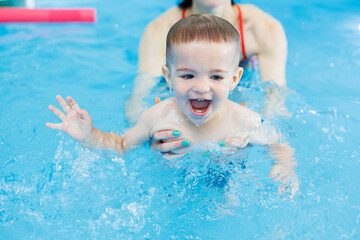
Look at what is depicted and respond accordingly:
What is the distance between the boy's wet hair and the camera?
1.80 m

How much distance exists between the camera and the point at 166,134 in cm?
212

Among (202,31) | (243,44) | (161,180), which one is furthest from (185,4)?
(161,180)

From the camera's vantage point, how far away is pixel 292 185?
218 centimetres

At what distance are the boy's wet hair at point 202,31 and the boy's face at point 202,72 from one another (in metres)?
0.02


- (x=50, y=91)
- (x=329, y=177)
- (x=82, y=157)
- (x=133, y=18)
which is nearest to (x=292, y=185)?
(x=329, y=177)

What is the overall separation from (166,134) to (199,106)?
0.29m

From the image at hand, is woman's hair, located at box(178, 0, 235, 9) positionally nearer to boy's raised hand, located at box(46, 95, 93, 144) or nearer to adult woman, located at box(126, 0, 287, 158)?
adult woman, located at box(126, 0, 287, 158)

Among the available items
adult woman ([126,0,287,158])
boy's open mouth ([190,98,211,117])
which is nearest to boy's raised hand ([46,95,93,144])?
boy's open mouth ([190,98,211,117])

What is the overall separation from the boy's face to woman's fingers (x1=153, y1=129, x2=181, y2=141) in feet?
0.73

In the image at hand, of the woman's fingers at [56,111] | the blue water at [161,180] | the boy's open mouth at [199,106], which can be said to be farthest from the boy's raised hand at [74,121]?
the boy's open mouth at [199,106]

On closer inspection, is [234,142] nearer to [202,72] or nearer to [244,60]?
[202,72]

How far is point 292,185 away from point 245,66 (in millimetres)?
1294

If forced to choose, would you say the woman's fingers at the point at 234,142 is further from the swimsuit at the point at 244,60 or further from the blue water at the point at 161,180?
the swimsuit at the point at 244,60

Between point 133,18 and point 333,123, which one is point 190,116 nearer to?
point 333,123
